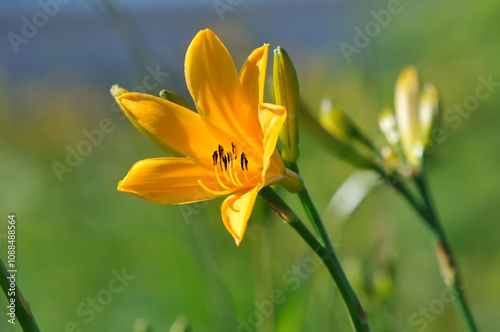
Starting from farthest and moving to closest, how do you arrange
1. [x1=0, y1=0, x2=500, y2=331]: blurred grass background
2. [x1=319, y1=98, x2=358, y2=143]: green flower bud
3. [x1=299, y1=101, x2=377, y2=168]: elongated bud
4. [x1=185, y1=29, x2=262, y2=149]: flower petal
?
[x1=0, y1=0, x2=500, y2=331]: blurred grass background < [x1=319, y1=98, x2=358, y2=143]: green flower bud < [x1=299, y1=101, x2=377, y2=168]: elongated bud < [x1=185, y1=29, x2=262, y2=149]: flower petal

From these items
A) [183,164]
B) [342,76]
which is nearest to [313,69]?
[342,76]

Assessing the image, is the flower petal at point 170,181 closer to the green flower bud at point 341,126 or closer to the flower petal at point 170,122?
the flower petal at point 170,122

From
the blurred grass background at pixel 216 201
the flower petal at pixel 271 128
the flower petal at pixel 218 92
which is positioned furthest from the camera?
the blurred grass background at pixel 216 201

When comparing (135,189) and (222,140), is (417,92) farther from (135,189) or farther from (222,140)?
(135,189)

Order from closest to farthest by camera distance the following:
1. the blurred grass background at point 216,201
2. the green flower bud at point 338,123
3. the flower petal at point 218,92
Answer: the flower petal at point 218,92, the green flower bud at point 338,123, the blurred grass background at point 216,201

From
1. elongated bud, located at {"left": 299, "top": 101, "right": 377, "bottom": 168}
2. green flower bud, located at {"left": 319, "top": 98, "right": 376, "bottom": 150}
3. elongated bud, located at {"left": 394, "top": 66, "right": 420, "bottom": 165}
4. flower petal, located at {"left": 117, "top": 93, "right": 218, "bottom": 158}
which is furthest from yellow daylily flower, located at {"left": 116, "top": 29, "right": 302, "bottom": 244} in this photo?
elongated bud, located at {"left": 394, "top": 66, "right": 420, "bottom": 165}

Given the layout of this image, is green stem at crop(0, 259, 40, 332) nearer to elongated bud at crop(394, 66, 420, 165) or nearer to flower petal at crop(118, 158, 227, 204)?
flower petal at crop(118, 158, 227, 204)

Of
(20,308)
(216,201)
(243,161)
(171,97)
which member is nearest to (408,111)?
(243,161)

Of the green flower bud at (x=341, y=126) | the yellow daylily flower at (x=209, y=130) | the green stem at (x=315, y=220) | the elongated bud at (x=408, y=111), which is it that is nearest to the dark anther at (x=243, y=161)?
the yellow daylily flower at (x=209, y=130)
